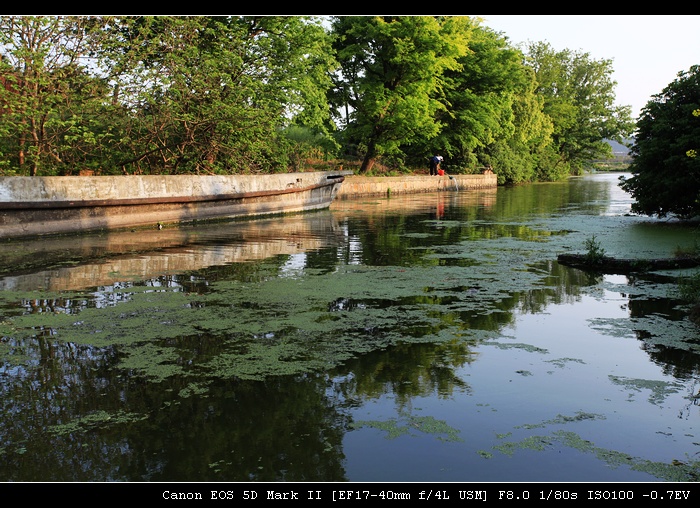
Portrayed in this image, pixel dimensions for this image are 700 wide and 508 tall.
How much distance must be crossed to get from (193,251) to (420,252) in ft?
11.6

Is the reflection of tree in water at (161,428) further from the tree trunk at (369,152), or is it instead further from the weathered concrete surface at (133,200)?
the tree trunk at (369,152)

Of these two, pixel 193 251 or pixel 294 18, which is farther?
Result: pixel 294 18

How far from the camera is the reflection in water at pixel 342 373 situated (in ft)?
10.6

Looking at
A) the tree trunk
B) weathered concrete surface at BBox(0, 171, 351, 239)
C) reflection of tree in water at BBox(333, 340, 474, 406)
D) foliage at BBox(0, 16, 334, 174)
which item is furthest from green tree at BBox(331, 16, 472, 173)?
reflection of tree in water at BBox(333, 340, 474, 406)

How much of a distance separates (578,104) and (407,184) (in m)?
49.7

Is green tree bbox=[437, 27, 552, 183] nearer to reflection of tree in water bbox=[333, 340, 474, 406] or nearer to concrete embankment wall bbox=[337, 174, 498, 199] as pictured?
concrete embankment wall bbox=[337, 174, 498, 199]

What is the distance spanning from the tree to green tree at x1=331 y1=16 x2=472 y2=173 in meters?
18.2

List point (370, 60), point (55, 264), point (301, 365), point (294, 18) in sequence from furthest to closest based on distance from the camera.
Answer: point (370, 60) → point (294, 18) → point (55, 264) → point (301, 365)

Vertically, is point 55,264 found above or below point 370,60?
below

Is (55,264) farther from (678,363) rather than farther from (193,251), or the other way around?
(678,363)

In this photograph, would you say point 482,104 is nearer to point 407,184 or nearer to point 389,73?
point 389,73

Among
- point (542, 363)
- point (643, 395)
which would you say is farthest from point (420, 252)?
point (643, 395)
